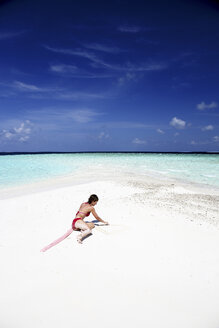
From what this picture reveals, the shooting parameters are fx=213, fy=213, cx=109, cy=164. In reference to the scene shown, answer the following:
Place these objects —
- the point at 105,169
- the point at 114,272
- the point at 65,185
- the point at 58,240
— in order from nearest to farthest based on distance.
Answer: the point at 114,272 < the point at 58,240 < the point at 65,185 < the point at 105,169

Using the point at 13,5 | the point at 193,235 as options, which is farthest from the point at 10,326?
the point at 13,5

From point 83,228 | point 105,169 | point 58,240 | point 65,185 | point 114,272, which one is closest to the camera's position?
point 114,272

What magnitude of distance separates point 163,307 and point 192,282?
2.84ft

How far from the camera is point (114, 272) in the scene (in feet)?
13.2

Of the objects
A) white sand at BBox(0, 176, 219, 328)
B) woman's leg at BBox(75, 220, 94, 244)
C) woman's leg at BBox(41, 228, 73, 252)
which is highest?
woman's leg at BBox(75, 220, 94, 244)

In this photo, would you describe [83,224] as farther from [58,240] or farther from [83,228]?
[58,240]

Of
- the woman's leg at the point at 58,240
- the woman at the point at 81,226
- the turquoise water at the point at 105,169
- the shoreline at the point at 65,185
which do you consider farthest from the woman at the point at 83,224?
the turquoise water at the point at 105,169

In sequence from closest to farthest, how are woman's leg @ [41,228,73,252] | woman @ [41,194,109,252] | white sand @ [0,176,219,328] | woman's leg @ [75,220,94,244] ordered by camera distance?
white sand @ [0,176,219,328] < woman's leg @ [41,228,73,252] < woman @ [41,194,109,252] < woman's leg @ [75,220,94,244]

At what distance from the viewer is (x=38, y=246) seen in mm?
5027

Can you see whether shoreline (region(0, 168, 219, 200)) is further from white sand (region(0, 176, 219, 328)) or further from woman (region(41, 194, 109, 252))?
woman (region(41, 194, 109, 252))

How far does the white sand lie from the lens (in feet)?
10.2

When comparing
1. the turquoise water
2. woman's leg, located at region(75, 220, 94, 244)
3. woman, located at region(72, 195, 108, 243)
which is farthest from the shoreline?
woman's leg, located at region(75, 220, 94, 244)

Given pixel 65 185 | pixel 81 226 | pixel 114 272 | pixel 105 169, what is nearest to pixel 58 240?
pixel 81 226

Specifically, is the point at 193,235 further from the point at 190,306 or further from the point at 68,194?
the point at 68,194
